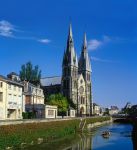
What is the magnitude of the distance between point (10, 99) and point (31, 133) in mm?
21464

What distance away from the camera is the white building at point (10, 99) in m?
88.8

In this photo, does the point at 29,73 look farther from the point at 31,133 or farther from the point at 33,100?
the point at 31,133

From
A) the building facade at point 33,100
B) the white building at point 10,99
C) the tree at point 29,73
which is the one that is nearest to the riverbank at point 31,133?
the white building at point 10,99

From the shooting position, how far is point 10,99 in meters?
93.9

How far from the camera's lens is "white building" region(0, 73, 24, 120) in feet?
291

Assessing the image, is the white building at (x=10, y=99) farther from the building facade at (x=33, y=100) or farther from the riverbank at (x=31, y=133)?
the building facade at (x=33, y=100)

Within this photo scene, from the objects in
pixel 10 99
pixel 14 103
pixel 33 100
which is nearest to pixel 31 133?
pixel 10 99

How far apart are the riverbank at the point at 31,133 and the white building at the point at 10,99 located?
1098 cm

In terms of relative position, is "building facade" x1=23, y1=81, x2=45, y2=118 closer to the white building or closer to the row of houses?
the row of houses

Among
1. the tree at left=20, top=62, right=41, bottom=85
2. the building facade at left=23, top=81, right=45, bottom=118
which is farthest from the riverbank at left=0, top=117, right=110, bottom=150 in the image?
the tree at left=20, top=62, right=41, bottom=85

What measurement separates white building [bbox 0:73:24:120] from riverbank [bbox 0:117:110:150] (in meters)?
11.0

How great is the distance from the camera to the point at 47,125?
86250 mm

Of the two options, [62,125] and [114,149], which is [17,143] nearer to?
[114,149]

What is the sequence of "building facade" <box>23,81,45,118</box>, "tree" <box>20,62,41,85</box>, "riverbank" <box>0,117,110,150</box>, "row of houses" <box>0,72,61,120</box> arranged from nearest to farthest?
"riverbank" <box>0,117,110,150</box>
"row of houses" <box>0,72,61,120</box>
"building facade" <box>23,81,45,118</box>
"tree" <box>20,62,41,85</box>
